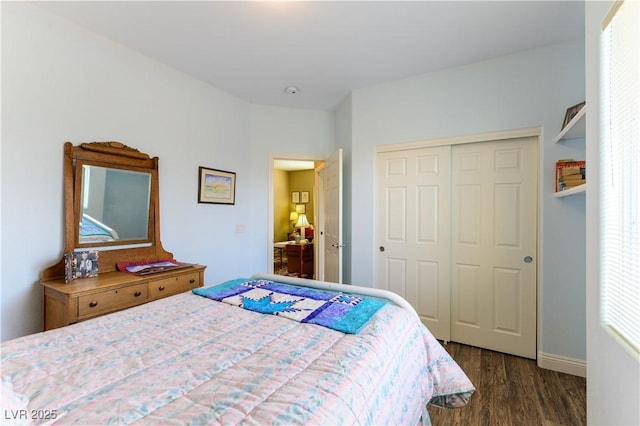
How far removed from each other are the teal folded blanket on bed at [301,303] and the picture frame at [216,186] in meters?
1.43

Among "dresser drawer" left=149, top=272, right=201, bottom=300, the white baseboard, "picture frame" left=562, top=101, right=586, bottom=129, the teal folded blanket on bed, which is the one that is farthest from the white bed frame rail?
"picture frame" left=562, top=101, right=586, bottom=129

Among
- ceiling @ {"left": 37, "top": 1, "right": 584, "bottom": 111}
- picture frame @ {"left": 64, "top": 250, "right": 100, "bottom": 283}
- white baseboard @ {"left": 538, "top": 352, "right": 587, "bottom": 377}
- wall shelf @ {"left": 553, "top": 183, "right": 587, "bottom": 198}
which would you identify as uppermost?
ceiling @ {"left": 37, "top": 1, "right": 584, "bottom": 111}

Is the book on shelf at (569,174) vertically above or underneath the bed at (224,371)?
above

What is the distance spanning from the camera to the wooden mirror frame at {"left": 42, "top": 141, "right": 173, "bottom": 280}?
2029mm

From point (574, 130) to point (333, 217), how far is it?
2217mm

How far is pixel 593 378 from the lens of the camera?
1.36 metres

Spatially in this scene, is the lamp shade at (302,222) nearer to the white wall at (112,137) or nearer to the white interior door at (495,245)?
the white wall at (112,137)

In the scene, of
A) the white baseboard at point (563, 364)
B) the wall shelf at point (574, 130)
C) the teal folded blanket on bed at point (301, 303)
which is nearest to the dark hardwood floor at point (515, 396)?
the white baseboard at point (563, 364)

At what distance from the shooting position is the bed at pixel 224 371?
0.75 metres

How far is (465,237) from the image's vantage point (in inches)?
108

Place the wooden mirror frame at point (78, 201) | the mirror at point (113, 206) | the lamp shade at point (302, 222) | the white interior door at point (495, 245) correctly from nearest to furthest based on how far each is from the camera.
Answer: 1. the wooden mirror frame at point (78, 201)
2. the mirror at point (113, 206)
3. the white interior door at point (495, 245)
4. the lamp shade at point (302, 222)

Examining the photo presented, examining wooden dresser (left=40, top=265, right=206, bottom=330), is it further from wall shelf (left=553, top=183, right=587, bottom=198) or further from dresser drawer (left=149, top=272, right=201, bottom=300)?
wall shelf (left=553, top=183, right=587, bottom=198)

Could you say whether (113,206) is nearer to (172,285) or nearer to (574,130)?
(172,285)

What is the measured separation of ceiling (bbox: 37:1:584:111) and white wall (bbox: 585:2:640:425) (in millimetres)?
819
